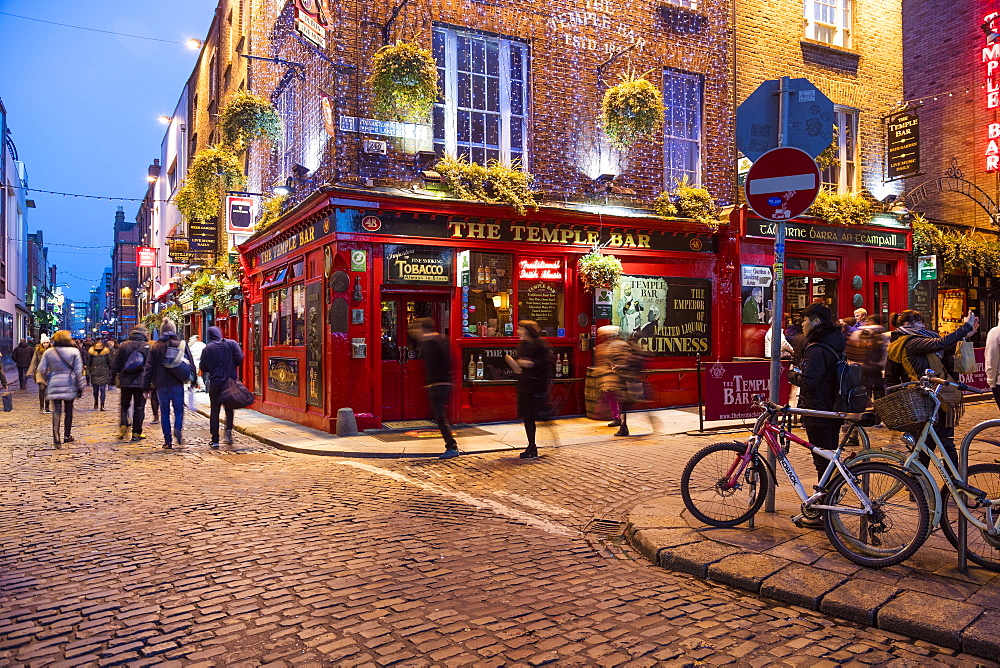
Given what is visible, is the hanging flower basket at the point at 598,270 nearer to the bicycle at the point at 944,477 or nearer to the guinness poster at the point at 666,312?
the guinness poster at the point at 666,312

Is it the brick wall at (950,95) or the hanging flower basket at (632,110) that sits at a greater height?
the brick wall at (950,95)

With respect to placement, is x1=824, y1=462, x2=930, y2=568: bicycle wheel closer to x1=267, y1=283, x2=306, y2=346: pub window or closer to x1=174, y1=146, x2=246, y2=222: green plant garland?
x1=267, y1=283, x2=306, y2=346: pub window

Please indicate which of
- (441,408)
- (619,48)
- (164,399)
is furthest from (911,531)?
(619,48)

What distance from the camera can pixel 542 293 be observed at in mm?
13859

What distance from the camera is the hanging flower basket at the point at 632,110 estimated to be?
13.4 meters

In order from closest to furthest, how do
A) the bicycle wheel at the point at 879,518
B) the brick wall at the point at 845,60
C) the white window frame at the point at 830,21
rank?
the bicycle wheel at the point at 879,518 < the brick wall at the point at 845,60 < the white window frame at the point at 830,21

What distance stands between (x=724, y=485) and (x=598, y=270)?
8204mm

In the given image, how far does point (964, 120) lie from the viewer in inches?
788

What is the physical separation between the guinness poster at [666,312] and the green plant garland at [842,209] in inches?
131

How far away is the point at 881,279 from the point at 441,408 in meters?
13.2

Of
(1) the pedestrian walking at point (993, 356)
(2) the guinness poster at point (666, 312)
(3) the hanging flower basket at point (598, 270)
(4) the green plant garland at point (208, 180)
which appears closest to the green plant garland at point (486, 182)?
(3) the hanging flower basket at point (598, 270)

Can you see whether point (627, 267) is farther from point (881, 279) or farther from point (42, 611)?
point (42, 611)

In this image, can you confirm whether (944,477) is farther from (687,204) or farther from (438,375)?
(687,204)

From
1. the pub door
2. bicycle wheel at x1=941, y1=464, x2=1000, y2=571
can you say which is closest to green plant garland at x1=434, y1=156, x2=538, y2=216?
the pub door
